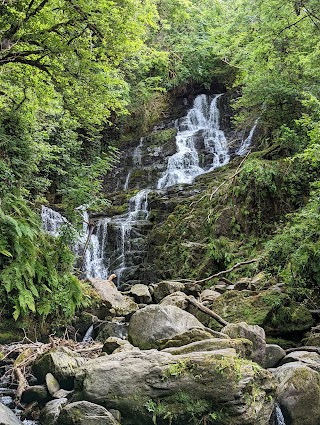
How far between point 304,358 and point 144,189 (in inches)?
526

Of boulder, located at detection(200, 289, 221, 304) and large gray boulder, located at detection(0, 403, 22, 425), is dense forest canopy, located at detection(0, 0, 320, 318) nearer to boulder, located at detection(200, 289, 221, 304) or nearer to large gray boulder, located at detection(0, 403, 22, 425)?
boulder, located at detection(200, 289, 221, 304)

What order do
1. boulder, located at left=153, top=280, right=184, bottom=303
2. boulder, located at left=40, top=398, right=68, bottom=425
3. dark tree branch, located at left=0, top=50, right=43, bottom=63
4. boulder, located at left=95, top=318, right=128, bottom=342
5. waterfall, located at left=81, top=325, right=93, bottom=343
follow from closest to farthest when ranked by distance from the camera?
boulder, located at left=40, top=398, right=68, bottom=425 < dark tree branch, located at left=0, top=50, right=43, bottom=63 < boulder, located at left=95, top=318, right=128, bottom=342 < waterfall, located at left=81, top=325, right=93, bottom=343 < boulder, located at left=153, top=280, right=184, bottom=303

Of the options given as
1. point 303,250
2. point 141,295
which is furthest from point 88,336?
point 303,250

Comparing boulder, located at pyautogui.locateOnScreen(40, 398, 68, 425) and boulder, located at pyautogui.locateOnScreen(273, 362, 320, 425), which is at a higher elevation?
boulder, located at pyautogui.locateOnScreen(40, 398, 68, 425)

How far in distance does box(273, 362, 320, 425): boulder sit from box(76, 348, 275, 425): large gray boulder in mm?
383

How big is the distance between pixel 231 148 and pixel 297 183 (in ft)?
25.0

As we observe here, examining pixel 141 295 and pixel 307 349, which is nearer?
pixel 307 349

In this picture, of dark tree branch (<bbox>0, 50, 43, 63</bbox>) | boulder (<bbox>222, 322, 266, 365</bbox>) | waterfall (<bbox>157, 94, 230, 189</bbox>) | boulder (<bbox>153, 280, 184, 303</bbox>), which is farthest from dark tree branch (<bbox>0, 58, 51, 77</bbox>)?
waterfall (<bbox>157, 94, 230, 189</bbox>)

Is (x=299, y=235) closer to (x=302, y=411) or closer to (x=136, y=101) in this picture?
(x=302, y=411)

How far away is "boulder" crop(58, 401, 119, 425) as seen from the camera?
14.8ft

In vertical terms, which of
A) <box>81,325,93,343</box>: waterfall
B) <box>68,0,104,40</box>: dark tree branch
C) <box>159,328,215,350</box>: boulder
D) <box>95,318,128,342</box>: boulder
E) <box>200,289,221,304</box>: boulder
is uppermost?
<box>68,0,104,40</box>: dark tree branch

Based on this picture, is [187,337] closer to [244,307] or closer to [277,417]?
[277,417]

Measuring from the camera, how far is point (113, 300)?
10.6m

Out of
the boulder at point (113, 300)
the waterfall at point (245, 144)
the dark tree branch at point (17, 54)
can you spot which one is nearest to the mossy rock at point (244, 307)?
the boulder at point (113, 300)
